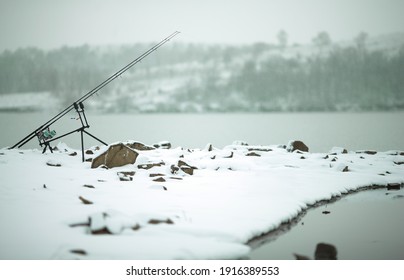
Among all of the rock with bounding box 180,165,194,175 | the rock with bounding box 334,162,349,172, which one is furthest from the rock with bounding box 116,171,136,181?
the rock with bounding box 334,162,349,172

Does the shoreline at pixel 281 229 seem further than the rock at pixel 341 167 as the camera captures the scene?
No

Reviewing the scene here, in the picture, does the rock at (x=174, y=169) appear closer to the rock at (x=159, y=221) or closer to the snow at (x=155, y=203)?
the snow at (x=155, y=203)

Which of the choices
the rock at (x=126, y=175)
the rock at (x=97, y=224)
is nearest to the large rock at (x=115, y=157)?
the rock at (x=126, y=175)

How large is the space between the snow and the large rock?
10.1 inches

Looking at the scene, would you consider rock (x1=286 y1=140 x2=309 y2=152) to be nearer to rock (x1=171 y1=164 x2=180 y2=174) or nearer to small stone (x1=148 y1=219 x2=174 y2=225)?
rock (x1=171 y1=164 x2=180 y2=174)

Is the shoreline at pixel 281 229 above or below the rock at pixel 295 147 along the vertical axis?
below

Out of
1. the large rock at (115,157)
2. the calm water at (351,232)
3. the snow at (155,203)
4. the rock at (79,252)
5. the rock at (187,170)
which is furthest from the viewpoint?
the large rock at (115,157)

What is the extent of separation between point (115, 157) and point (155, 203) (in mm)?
4531

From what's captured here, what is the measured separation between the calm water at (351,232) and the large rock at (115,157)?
593 cm

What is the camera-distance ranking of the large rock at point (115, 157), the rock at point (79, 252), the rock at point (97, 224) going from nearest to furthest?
the rock at point (79, 252)
the rock at point (97, 224)
the large rock at point (115, 157)

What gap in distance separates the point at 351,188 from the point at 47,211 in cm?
793

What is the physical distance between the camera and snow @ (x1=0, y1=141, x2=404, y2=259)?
17.5ft

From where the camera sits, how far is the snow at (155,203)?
534 centimetres

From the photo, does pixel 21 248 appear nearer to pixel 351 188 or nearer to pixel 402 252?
pixel 402 252
